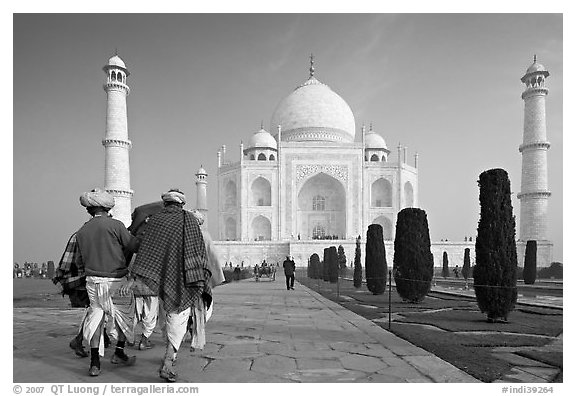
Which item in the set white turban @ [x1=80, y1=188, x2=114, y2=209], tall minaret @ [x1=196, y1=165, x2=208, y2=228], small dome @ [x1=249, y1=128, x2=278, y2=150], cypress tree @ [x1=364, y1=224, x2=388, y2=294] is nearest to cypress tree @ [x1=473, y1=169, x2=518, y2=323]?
cypress tree @ [x1=364, y1=224, x2=388, y2=294]

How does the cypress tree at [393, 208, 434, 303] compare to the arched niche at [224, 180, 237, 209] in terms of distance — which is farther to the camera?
the arched niche at [224, 180, 237, 209]

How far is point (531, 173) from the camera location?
88.2 feet

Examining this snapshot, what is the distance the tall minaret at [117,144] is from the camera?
2355 centimetres

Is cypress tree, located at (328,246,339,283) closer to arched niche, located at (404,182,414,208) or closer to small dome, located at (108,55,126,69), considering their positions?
small dome, located at (108,55,126,69)

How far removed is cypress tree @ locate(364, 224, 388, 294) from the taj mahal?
744 inches

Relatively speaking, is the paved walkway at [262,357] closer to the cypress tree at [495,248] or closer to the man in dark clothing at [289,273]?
the cypress tree at [495,248]

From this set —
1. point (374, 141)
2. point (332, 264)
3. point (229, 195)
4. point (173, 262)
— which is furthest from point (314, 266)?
point (374, 141)

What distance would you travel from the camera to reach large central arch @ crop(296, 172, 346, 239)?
36.6 meters

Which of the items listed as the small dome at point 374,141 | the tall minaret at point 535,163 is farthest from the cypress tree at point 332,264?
the small dome at point 374,141

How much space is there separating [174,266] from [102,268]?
0.51 m

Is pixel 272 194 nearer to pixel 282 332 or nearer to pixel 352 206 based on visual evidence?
pixel 352 206

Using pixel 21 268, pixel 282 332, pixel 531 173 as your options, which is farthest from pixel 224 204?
pixel 282 332

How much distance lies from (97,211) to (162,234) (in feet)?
2.19

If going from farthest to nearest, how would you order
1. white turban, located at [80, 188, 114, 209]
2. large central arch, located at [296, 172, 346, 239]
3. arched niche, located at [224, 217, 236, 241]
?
large central arch, located at [296, 172, 346, 239], arched niche, located at [224, 217, 236, 241], white turban, located at [80, 188, 114, 209]
